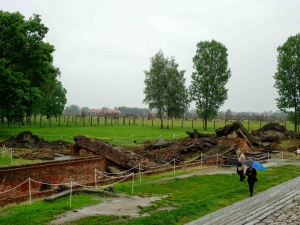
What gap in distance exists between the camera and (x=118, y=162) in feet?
57.5

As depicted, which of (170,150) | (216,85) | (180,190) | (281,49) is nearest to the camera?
(180,190)

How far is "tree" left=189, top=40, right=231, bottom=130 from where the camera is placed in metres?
51.0

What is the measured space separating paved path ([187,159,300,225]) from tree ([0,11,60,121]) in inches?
858

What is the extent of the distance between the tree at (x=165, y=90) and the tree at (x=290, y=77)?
16.4 meters

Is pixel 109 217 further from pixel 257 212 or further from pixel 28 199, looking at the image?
pixel 257 212

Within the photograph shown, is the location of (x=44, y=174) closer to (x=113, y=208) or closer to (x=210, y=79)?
(x=113, y=208)

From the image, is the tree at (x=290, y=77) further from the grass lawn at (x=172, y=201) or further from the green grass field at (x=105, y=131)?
the grass lawn at (x=172, y=201)

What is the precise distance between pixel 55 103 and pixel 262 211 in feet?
Result: 176

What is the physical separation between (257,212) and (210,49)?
147 ft

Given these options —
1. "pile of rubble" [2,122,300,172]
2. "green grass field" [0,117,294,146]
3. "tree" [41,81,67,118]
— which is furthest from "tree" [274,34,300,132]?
"tree" [41,81,67,118]

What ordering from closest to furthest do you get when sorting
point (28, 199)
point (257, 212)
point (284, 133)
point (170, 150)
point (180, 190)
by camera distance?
1. point (257, 212)
2. point (28, 199)
3. point (180, 190)
4. point (170, 150)
5. point (284, 133)

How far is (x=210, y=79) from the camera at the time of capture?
51094 mm

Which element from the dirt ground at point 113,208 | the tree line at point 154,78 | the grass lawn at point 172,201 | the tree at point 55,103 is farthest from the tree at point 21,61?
the tree at point 55,103

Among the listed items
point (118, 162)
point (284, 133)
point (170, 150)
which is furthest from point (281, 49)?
point (118, 162)
